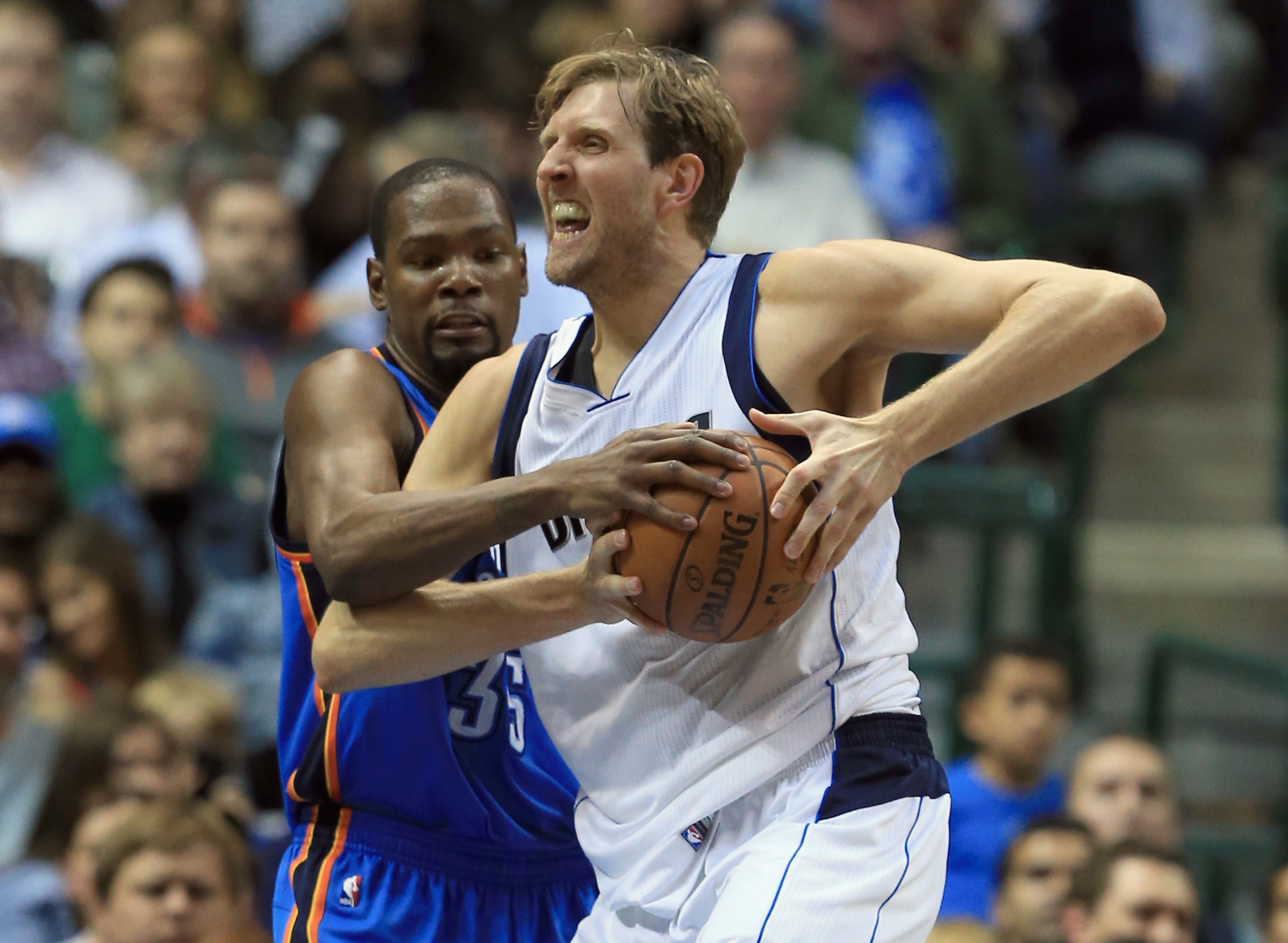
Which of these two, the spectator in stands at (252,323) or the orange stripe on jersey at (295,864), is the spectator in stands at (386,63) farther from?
the orange stripe on jersey at (295,864)

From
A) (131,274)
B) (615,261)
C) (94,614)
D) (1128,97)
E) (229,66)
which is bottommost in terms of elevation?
(94,614)

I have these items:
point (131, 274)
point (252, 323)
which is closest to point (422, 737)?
point (252, 323)

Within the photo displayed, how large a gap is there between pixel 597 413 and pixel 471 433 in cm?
27

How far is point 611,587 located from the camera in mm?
3047

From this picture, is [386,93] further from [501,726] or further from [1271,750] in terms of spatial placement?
[501,726]

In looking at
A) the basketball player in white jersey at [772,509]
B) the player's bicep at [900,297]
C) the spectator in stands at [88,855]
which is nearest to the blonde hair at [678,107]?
the basketball player in white jersey at [772,509]

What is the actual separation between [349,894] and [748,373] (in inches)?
54.9

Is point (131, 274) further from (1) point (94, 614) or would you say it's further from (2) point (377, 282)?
(2) point (377, 282)

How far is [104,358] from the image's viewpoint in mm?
6992

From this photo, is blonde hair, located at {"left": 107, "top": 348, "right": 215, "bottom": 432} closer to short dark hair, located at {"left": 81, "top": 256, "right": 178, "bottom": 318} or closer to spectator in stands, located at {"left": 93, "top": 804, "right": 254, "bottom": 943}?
short dark hair, located at {"left": 81, "top": 256, "right": 178, "bottom": 318}

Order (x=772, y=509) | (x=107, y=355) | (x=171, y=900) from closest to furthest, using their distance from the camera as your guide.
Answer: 1. (x=772, y=509)
2. (x=171, y=900)
3. (x=107, y=355)

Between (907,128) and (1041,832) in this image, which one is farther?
(907,128)

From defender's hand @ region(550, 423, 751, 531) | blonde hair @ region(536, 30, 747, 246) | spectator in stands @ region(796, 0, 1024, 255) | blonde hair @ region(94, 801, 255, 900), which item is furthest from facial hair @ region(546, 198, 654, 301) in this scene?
spectator in stands @ region(796, 0, 1024, 255)

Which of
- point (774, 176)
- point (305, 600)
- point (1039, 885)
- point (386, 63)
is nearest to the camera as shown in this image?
point (305, 600)
